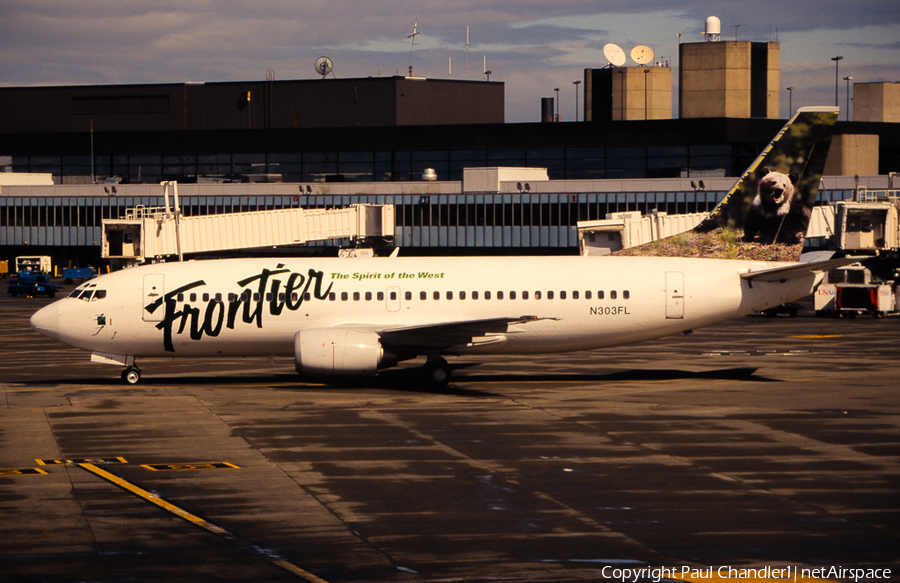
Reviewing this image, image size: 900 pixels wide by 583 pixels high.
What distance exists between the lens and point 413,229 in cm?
11262

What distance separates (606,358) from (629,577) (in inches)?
1251

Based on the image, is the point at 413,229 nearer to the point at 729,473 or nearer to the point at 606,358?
the point at 606,358

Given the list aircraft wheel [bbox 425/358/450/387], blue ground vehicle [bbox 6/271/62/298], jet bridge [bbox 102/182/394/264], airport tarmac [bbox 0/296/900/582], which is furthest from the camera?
blue ground vehicle [bbox 6/271/62/298]

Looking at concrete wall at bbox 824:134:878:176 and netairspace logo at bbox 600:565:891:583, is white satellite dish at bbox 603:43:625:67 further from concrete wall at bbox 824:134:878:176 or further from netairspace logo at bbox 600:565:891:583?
netairspace logo at bbox 600:565:891:583

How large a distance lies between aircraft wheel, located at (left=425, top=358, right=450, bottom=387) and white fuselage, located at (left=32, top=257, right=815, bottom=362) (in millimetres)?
530

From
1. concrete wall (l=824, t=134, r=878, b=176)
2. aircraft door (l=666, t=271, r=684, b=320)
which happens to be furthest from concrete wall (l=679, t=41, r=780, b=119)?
aircraft door (l=666, t=271, r=684, b=320)

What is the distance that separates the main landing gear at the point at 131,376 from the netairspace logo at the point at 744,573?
26381mm

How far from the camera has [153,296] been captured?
37.1 metres

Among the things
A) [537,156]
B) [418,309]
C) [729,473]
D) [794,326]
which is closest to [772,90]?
[537,156]

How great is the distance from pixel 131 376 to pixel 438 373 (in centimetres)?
1146

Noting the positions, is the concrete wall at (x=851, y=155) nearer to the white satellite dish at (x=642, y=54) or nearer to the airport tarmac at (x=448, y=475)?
the white satellite dish at (x=642, y=54)

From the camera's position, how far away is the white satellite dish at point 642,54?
152 metres

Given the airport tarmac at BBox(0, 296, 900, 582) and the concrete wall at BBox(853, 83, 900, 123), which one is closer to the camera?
the airport tarmac at BBox(0, 296, 900, 582)

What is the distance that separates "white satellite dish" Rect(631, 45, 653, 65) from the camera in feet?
498
